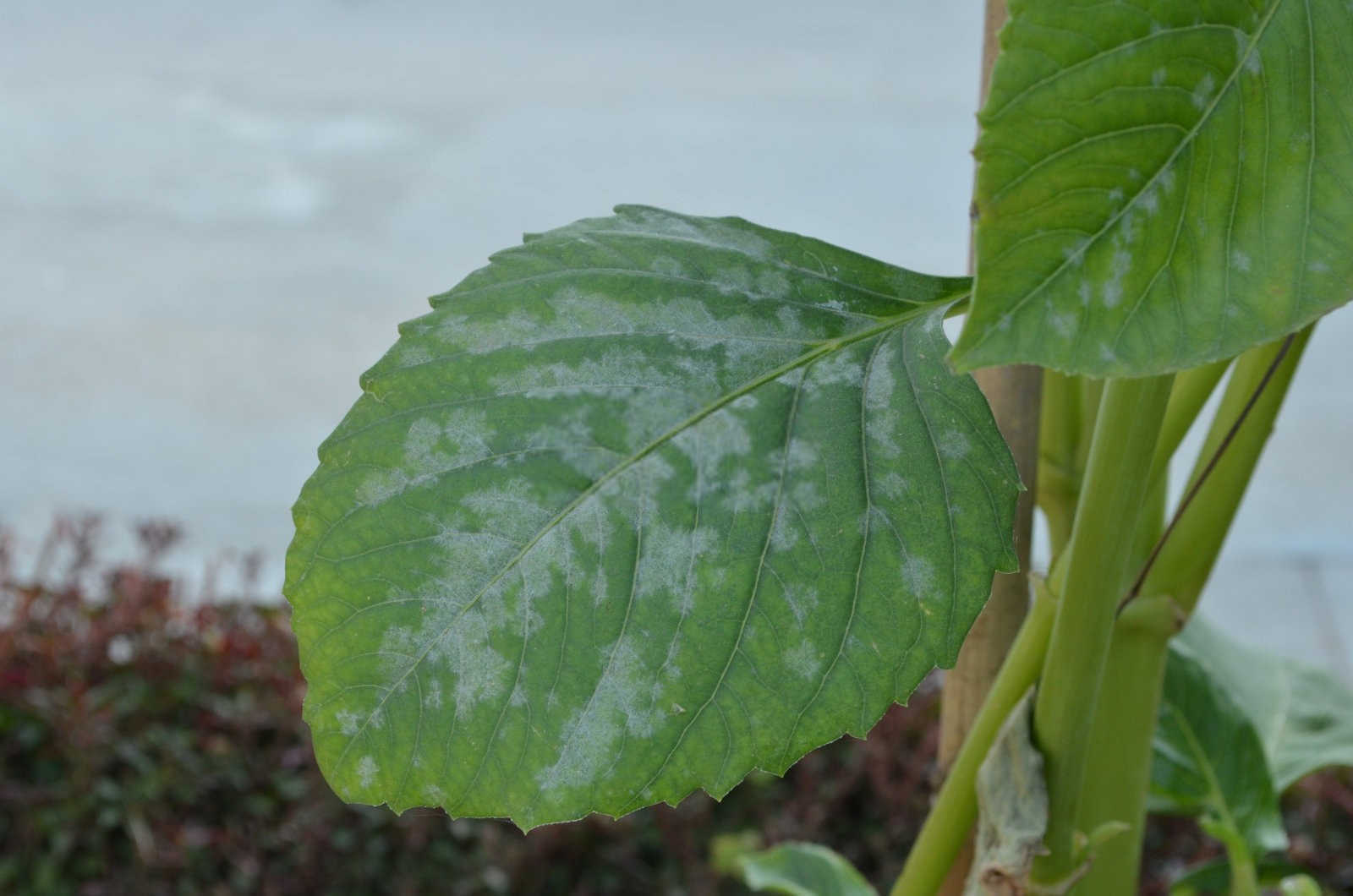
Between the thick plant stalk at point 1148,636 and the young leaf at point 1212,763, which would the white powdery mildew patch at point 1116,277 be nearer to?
the thick plant stalk at point 1148,636

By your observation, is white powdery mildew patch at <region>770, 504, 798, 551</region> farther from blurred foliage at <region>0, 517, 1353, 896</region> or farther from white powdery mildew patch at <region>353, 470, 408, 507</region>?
blurred foliage at <region>0, 517, 1353, 896</region>

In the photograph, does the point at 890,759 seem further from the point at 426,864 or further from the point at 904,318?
the point at 904,318

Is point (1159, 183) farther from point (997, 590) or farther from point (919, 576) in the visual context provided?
point (997, 590)

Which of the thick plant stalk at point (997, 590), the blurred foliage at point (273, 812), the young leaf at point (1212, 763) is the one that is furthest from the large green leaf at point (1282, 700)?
the blurred foliage at point (273, 812)

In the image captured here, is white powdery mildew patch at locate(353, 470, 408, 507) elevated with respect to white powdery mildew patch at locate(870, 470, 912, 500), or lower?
lower

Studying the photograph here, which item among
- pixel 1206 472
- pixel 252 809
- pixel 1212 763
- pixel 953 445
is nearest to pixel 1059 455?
pixel 1206 472

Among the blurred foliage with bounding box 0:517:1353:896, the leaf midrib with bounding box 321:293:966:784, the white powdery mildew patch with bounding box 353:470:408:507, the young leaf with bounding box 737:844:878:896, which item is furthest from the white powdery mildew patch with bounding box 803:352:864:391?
the blurred foliage with bounding box 0:517:1353:896
